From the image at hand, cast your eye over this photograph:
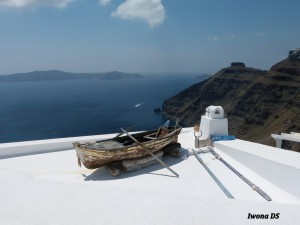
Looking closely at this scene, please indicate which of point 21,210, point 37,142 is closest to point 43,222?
point 21,210

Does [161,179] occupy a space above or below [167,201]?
below

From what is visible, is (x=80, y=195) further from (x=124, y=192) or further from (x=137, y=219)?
(x=137, y=219)

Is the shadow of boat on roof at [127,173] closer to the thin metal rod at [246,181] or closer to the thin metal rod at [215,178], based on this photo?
the thin metal rod at [215,178]

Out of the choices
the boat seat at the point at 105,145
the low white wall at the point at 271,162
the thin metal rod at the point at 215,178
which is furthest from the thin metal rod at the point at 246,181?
the boat seat at the point at 105,145

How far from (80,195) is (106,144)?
11.4 feet

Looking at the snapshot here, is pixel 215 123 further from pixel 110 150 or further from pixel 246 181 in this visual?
pixel 110 150

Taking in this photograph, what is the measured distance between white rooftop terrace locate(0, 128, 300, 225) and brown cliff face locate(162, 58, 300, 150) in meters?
46.9

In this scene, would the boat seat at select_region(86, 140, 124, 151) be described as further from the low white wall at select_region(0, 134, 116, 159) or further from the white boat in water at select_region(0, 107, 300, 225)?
the low white wall at select_region(0, 134, 116, 159)

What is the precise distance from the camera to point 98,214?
9.79 feet

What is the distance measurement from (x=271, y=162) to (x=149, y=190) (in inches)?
140

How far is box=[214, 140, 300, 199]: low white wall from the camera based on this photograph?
542 centimetres

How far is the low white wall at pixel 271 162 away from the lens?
5422 millimetres

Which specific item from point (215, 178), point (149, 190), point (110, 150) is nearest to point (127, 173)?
point (110, 150)

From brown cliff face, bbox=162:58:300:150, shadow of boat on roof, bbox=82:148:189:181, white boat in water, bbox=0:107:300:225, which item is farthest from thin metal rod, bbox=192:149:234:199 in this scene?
brown cliff face, bbox=162:58:300:150
